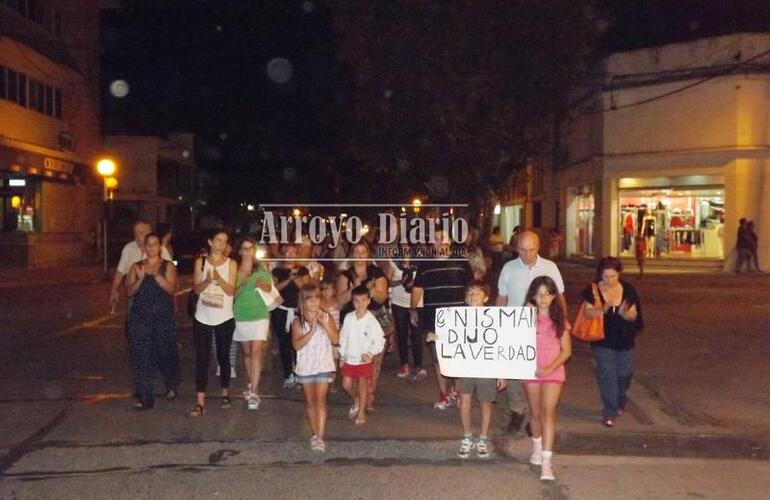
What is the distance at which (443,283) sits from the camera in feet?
33.0

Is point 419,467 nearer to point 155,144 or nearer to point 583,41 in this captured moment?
point 583,41

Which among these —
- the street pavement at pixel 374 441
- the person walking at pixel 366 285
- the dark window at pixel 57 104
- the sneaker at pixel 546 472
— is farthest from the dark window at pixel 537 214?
the sneaker at pixel 546 472

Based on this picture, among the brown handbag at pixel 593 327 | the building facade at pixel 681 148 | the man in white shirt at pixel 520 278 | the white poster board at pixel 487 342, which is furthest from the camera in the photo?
the building facade at pixel 681 148

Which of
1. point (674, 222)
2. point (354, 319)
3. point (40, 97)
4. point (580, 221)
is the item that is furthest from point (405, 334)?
→ point (40, 97)

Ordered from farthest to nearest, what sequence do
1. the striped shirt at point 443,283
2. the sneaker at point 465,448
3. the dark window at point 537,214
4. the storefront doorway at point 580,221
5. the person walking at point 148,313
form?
1. the dark window at point 537,214
2. the storefront doorway at point 580,221
3. the striped shirt at point 443,283
4. the person walking at point 148,313
5. the sneaker at point 465,448

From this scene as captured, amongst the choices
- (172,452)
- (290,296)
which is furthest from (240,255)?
(172,452)

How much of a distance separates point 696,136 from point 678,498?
24.4 m

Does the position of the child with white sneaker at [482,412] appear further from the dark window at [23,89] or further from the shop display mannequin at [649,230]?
the dark window at [23,89]

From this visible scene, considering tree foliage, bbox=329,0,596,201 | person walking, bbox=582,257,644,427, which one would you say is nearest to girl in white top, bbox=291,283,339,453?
person walking, bbox=582,257,644,427

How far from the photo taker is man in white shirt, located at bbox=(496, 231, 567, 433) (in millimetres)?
8484

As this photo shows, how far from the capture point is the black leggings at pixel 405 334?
11.6 meters

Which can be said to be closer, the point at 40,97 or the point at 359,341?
the point at 359,341

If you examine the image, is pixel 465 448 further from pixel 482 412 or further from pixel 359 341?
pixel 359 341

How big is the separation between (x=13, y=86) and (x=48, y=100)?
361cm
